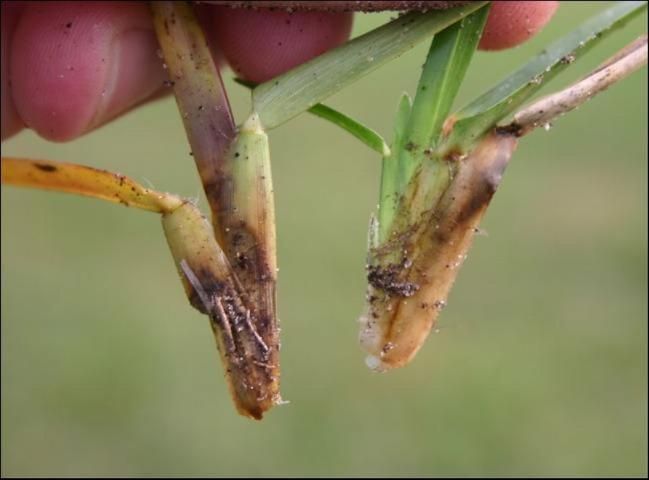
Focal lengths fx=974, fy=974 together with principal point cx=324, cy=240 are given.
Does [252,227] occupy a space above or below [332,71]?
below

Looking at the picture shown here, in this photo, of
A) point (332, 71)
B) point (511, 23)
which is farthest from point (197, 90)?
point (511, 23)

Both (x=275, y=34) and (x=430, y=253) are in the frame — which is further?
(x=275, y=34)

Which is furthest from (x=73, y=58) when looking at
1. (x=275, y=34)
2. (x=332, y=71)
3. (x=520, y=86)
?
(x=520, y=86)

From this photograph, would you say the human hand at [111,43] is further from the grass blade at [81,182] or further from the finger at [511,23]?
the grass blade at [81,182]

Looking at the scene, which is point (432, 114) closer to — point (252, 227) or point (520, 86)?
point (520, 86)

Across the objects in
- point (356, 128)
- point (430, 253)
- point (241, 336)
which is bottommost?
point (241, 336)

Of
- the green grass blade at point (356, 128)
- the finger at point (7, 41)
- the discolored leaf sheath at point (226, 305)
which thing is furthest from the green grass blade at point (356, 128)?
Result: the finger at point (7, 41)

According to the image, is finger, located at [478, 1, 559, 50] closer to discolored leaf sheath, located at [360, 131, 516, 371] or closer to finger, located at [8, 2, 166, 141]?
discolored leaf sheath, located at [360, 131, 516, 371]

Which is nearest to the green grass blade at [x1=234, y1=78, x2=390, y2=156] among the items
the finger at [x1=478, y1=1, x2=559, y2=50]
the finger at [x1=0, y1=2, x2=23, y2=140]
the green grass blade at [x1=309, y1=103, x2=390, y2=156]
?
the green grass blade at [x1=309, y1=103, x2=390, y2=156]
